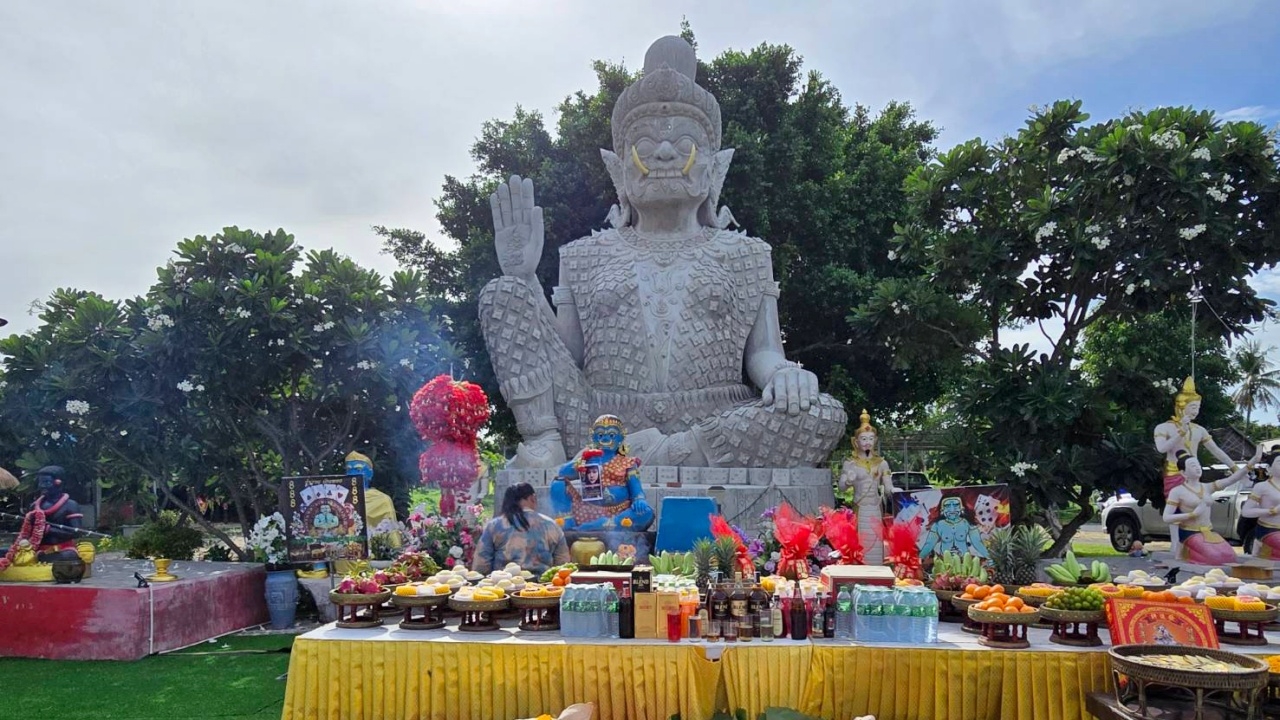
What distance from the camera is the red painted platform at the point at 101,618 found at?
5.64 metres

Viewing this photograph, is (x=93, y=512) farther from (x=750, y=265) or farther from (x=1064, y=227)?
(x=1064, y=227)

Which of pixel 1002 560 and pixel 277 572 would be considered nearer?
pixel 1002 560

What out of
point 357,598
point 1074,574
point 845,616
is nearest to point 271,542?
point 357,598

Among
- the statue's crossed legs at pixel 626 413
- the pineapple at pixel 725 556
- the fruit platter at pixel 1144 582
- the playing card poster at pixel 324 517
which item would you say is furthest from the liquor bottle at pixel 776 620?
the playing card poster at pixel 324 517

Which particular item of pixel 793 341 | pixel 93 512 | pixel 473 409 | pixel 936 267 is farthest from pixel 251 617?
pixel 93 512

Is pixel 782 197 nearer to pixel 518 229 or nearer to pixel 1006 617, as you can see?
pixel 518 229

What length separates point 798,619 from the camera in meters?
3.74

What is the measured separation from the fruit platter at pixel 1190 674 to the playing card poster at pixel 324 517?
188 inches

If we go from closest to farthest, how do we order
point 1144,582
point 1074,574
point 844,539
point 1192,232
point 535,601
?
point 535,601
point 1144,582
point 1074,574
point 844,539
point 1192,232

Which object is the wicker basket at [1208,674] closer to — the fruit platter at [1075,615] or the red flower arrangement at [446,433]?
the fruit platter at [1075,615]

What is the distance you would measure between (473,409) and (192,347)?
251 cm

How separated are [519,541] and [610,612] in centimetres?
146

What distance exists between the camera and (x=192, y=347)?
7.95 metres

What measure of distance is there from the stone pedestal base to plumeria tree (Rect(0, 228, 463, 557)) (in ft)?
7.86
